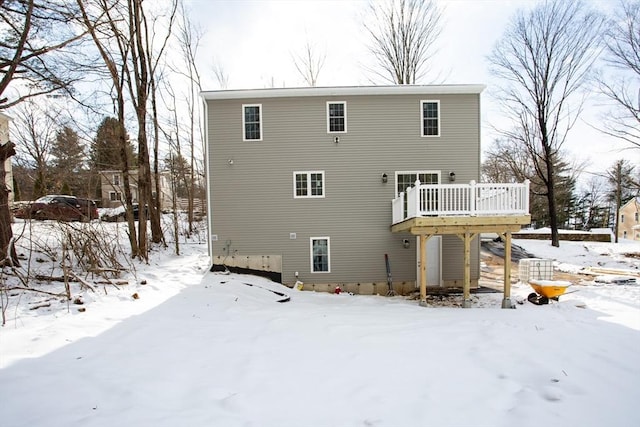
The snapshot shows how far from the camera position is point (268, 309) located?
7.36 metres

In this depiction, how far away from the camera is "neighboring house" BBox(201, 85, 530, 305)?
1065 centimetres

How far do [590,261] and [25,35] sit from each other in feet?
73.5

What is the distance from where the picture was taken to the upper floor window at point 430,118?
34.9ft

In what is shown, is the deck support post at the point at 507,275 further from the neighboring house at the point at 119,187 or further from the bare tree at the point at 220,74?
the bare tree at the point at 220,74

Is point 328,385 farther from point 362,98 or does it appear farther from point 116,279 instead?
point 362,98

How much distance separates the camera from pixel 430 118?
1070 centimetres

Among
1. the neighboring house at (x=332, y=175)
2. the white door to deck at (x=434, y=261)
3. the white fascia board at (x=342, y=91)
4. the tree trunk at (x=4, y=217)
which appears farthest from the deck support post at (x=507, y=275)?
the tree trunk at (x=4, y=217)

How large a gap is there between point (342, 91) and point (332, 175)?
2.86 metres

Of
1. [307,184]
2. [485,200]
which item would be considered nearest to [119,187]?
[307,184]

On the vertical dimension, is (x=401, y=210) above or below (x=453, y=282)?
above

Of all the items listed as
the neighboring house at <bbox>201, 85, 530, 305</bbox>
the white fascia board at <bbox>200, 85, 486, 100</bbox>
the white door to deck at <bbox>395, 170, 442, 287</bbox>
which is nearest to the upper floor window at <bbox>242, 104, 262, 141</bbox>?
the neighboring house at <bbox>201, 85, 530, 305</bbox>

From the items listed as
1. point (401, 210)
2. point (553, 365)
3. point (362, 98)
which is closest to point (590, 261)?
point (401, 210)

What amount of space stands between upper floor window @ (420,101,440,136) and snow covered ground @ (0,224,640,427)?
20.7 ft

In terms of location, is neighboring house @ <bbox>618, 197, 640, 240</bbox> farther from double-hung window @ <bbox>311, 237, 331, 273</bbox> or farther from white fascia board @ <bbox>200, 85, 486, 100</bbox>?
double-hung window @ <bbox>311, 237, 331, 273</bbox>
